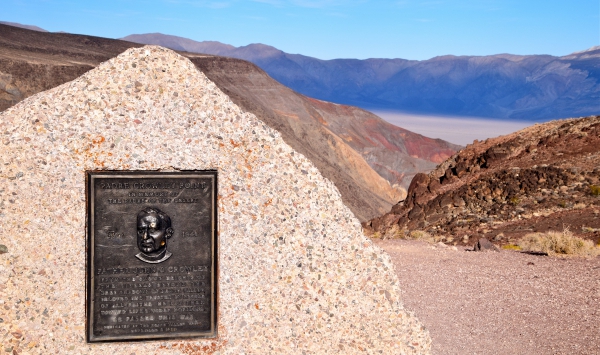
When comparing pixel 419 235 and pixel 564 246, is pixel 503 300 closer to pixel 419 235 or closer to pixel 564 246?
pixel 564 246

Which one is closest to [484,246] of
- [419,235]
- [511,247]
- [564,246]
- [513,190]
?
[511,247]

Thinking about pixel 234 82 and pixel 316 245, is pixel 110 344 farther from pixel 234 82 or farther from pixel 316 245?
pixel 234 82

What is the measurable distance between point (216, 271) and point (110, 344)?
101cm

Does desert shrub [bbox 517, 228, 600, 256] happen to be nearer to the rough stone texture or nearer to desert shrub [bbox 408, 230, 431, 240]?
desert shrub [bbox 408, 230, 431, 240]

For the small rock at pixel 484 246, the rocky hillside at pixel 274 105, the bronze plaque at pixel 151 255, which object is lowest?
the small rock at pixel 484 246

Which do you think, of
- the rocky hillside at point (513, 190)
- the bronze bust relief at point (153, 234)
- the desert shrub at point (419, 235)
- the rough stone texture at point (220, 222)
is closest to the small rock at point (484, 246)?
the rocky hillside at point (513, 190)

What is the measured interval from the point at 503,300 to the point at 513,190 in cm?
790

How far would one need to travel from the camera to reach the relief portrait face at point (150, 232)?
15.4ft

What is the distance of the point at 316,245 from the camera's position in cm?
495

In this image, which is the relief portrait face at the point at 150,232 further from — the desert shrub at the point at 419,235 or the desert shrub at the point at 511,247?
the desert shrub at the point at 419,235

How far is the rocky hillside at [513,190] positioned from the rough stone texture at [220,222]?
8.57 m

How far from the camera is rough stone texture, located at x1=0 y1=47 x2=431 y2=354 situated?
4652 millimetres

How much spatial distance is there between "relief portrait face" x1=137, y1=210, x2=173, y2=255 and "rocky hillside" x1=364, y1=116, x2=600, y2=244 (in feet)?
31.3

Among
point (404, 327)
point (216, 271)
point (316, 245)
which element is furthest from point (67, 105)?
point (404, 327)
